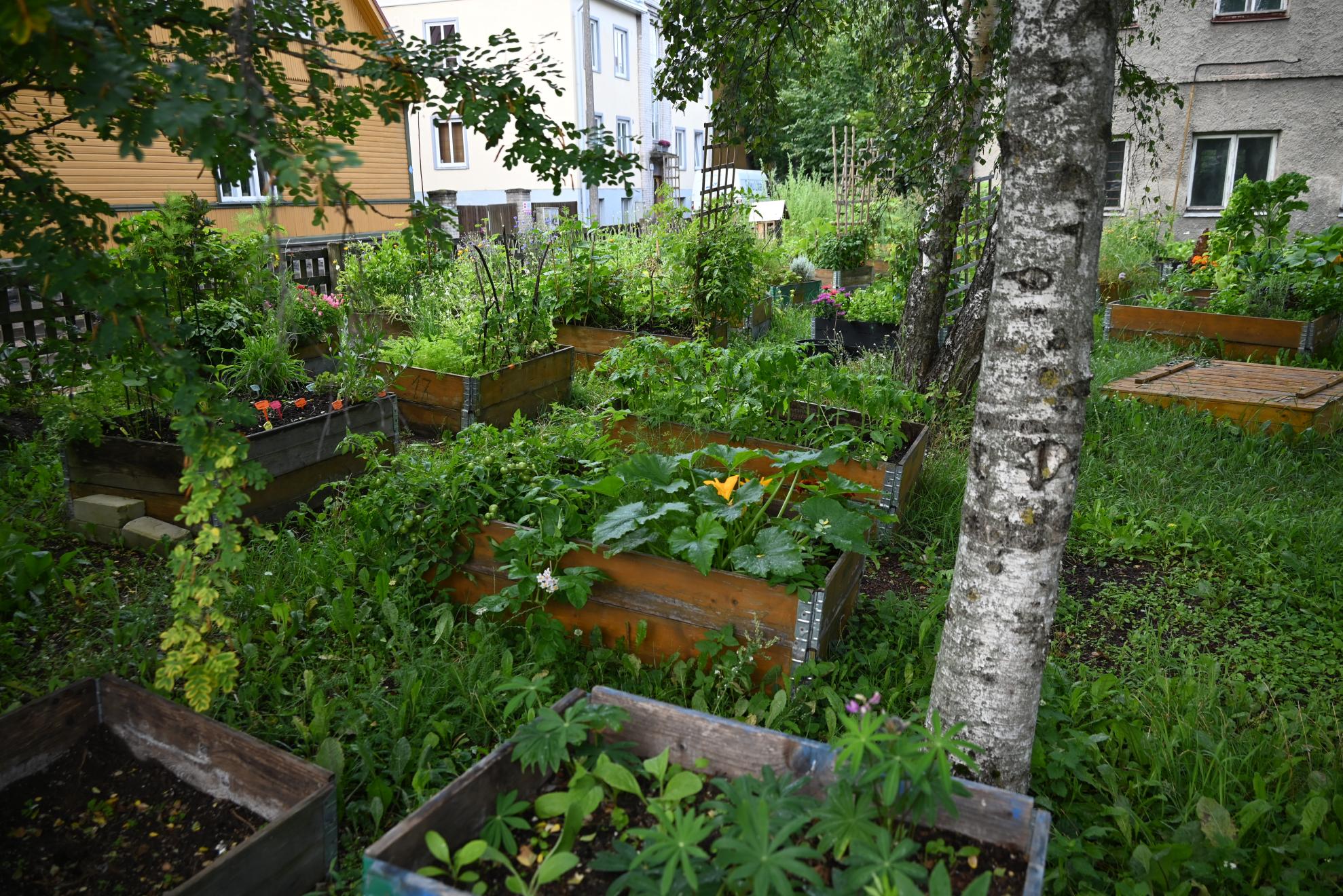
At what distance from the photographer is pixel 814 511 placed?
9.91 ft

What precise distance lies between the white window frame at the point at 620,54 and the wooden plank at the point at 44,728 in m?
26.1

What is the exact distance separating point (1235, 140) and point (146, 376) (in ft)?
50.2

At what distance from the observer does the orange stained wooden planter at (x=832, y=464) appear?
13.5 ft

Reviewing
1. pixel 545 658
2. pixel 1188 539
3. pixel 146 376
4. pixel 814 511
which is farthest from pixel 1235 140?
pixel 146 376

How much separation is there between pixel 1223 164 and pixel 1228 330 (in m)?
7.38

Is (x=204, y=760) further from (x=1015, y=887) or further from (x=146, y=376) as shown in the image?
(x=1015, y=887)

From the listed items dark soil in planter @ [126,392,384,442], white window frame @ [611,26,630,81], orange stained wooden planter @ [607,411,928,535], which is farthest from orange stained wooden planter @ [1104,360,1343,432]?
white window frame @ [611,26,630,81]

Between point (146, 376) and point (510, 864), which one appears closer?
point (510, 864)

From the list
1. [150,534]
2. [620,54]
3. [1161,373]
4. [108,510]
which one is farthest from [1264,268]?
[620,54]

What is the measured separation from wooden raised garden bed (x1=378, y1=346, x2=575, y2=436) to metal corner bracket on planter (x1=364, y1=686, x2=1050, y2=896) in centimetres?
344

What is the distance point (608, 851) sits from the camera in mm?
1857

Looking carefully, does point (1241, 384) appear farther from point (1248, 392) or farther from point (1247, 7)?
point (1247, 7)

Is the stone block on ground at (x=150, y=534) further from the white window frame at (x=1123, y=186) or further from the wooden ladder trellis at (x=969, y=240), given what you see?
the white window frame at (x=1123, y=186)

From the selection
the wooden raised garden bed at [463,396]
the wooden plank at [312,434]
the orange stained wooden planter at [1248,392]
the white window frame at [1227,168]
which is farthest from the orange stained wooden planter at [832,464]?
the white window frame at [1227,168]
